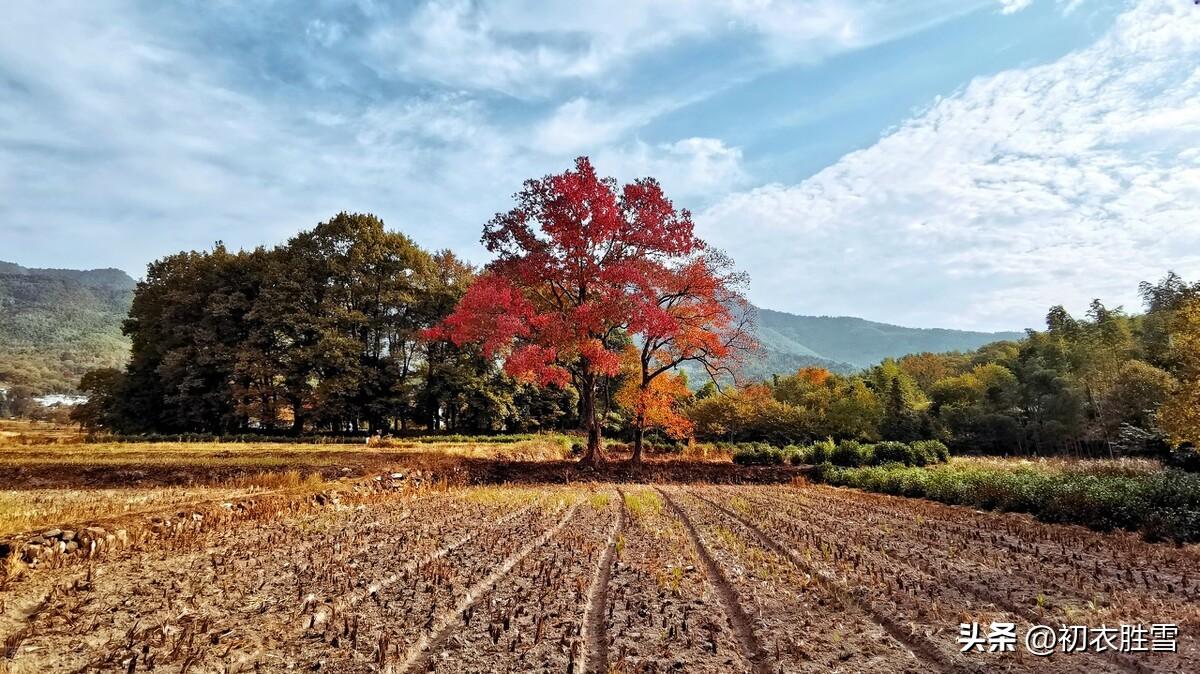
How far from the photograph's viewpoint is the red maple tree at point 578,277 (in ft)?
68.6

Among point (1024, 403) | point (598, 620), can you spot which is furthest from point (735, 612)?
point (1024, 403)

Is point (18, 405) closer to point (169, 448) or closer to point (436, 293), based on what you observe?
point (436, 293)

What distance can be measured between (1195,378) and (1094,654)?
12526 mm

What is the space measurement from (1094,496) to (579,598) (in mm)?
12273

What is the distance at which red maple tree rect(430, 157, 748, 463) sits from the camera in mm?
20922

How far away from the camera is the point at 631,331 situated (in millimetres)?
22266

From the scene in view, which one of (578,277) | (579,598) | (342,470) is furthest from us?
(578,277)

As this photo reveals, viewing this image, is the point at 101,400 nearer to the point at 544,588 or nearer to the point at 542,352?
the point at 542,352

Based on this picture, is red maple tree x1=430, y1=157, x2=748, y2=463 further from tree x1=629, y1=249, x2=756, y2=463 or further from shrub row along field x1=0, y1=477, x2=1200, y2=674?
shrub row along field x1=0, y1=477, x2=1200, y2=674

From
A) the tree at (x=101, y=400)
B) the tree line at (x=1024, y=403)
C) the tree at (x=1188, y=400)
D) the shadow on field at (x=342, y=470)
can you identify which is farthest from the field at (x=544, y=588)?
the tree at (x=101, y=400)

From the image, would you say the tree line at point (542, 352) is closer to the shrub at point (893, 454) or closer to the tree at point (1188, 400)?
the shrub at point (893, 454)

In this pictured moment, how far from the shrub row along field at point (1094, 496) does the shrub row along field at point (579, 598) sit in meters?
1.17

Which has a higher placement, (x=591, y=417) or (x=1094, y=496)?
(x=591, y=417)

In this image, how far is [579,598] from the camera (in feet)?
19.4
